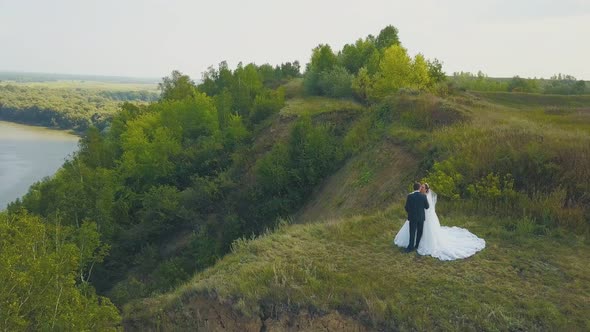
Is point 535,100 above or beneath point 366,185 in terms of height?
above

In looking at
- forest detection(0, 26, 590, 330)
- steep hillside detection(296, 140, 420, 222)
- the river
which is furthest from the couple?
the river

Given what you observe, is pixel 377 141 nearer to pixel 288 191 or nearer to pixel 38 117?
pixel 288 191

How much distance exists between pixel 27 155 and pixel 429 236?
73323 millimetres

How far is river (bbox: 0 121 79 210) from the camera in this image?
166ft

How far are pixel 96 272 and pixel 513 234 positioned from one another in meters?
23.1

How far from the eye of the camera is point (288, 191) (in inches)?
922

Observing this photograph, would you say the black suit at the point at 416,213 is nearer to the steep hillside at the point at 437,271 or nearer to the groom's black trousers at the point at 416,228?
the groom's black trousers at the point at 416,228

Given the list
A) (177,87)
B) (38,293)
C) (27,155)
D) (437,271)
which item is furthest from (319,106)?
(27,155)

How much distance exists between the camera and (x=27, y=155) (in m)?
68.6

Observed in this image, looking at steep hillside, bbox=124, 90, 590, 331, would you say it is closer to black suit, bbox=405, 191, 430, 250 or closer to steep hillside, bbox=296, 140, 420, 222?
black suit, bbox=405, 191, 430, 250

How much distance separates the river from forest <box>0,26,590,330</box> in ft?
47.0

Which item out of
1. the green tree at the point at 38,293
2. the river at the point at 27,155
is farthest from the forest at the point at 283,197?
the river at the point at 27,155

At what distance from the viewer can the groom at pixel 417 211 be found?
10102 millimetres

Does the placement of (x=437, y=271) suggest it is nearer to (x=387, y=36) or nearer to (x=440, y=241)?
(x=440, y=241)
